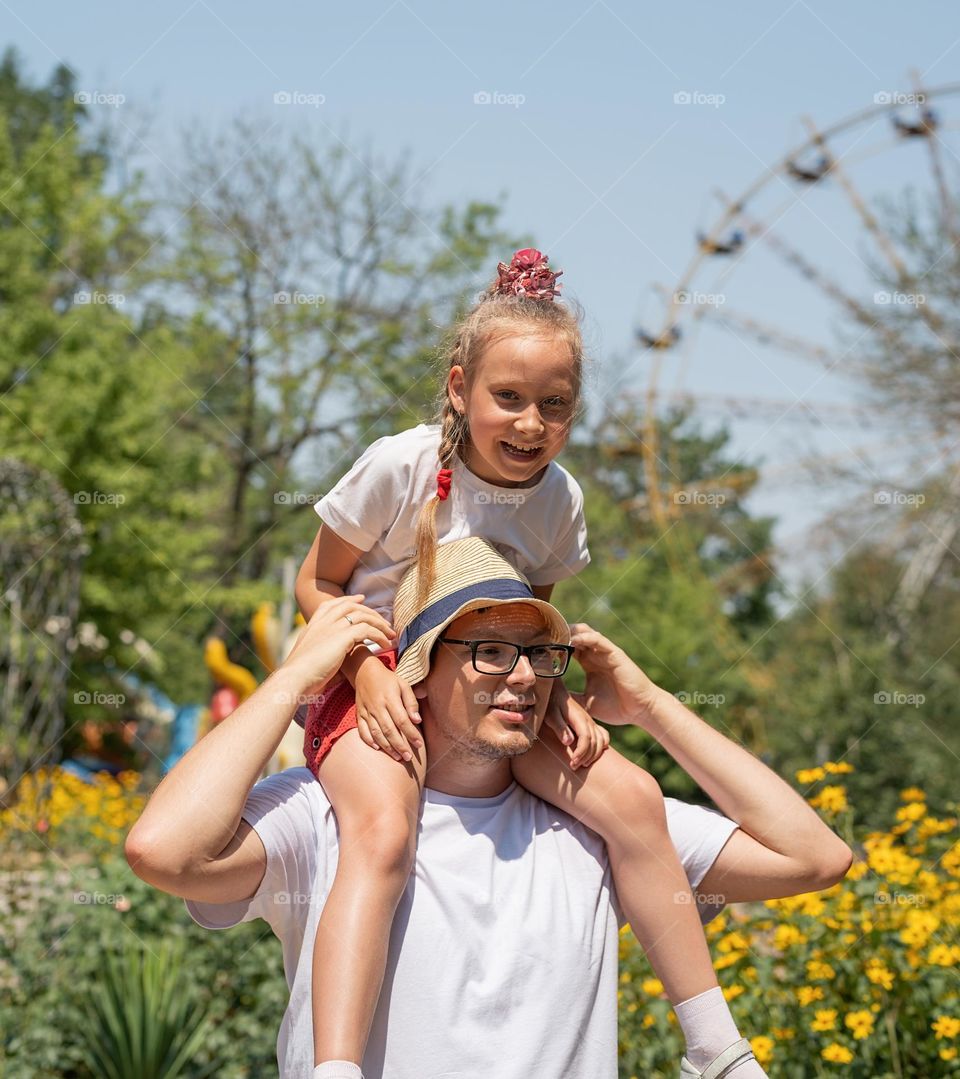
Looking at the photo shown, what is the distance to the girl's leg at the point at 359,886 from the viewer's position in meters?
2.00

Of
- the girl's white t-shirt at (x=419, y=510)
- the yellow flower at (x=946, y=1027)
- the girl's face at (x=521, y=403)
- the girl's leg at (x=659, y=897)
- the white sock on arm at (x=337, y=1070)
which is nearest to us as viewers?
the white sock on arm at (x=337, y=1070)

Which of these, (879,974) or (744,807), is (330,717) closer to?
(744,807)

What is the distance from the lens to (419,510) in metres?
2.56

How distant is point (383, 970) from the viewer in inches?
81.7

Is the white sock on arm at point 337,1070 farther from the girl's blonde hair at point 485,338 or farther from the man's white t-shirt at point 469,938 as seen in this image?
the girl's blonde hair at point 485,338

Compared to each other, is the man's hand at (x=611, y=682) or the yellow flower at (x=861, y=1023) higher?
the man's hand at (x=611, y=682)

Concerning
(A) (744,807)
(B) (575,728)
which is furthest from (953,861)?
(B) (575,728)

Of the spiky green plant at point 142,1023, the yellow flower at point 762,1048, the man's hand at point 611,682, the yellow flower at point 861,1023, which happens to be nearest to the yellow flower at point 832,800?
the yellow flower at point 861,1023

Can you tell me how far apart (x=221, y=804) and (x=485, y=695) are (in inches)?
19.9

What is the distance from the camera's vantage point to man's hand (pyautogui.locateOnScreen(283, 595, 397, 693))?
2191 millimetres

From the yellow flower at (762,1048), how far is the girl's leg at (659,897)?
1108mm

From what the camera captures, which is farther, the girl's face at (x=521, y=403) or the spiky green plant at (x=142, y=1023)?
the spiky green plant at (x=142, y=1023)

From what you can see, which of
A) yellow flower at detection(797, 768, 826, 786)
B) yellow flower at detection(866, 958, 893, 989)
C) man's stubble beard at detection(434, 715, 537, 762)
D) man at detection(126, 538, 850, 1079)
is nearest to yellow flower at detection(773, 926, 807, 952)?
yellow flower at detection(866, 958, 893, 989)

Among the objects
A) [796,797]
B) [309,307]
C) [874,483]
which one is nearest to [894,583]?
[874,483]
